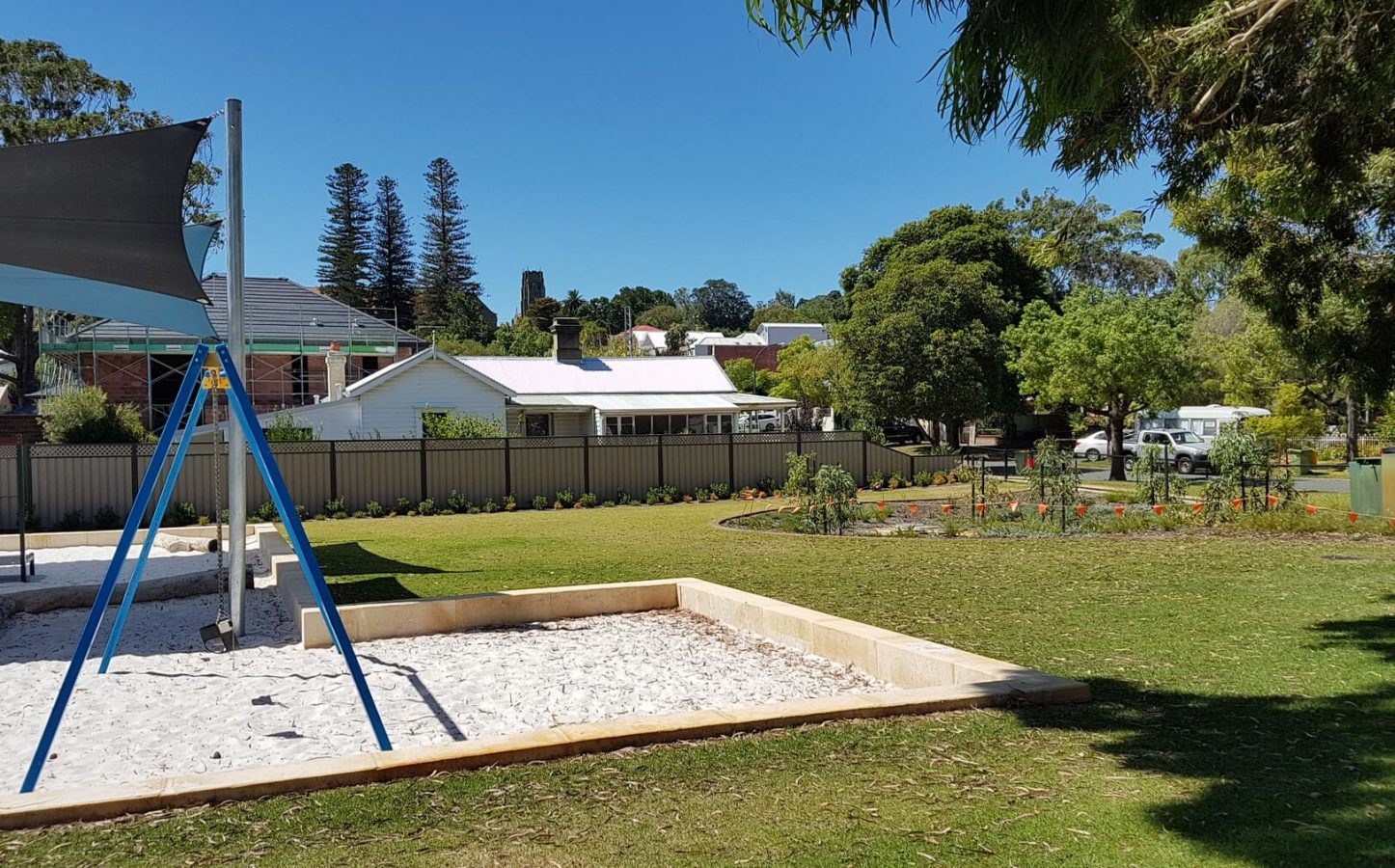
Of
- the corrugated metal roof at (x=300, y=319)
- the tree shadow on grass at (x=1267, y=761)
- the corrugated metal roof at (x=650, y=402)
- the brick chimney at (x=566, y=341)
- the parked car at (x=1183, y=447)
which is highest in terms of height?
the corrugated metal roof at (x=300, y=319)

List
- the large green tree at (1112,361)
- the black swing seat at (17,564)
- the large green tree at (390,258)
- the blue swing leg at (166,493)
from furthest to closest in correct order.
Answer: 1. the large green tree at (390,258)
2. the large green tree at (1112,361)
3. the black swing seat at (17,564)
4. the blue swing leg at (166,493)

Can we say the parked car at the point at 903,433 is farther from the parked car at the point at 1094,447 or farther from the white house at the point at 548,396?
the white house at the point at 548,396

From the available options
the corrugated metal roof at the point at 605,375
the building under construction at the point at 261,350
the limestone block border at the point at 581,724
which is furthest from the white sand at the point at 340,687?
the building under construction at the point at 261,350

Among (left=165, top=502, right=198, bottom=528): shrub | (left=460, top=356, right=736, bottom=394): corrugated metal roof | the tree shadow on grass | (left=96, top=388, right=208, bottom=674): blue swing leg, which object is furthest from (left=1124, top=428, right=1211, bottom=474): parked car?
(left=96, top=388, right=208, bottom=674): blue swing leg

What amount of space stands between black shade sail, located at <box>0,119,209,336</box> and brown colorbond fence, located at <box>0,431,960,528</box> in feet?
42.6

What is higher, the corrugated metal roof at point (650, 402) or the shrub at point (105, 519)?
the corrugated metal roof at point (650, 402)

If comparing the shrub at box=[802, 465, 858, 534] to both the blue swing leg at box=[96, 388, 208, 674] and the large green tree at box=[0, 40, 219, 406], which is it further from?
the large green tree at box=[0, 40, 219, 406]

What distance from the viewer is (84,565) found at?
Answer: 43.1ft

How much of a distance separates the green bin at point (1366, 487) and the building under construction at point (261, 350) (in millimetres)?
28925

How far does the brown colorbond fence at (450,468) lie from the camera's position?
20.3 meters

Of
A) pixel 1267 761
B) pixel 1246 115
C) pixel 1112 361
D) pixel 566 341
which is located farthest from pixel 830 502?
pixel 566 341

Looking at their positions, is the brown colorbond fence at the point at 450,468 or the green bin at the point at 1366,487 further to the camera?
the brown colorbond fence at the point at 450,468

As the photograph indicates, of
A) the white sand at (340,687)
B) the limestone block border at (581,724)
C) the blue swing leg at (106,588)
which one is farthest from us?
the white sand at (340,687)

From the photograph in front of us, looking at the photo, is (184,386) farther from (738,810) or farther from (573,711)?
(738,810)
